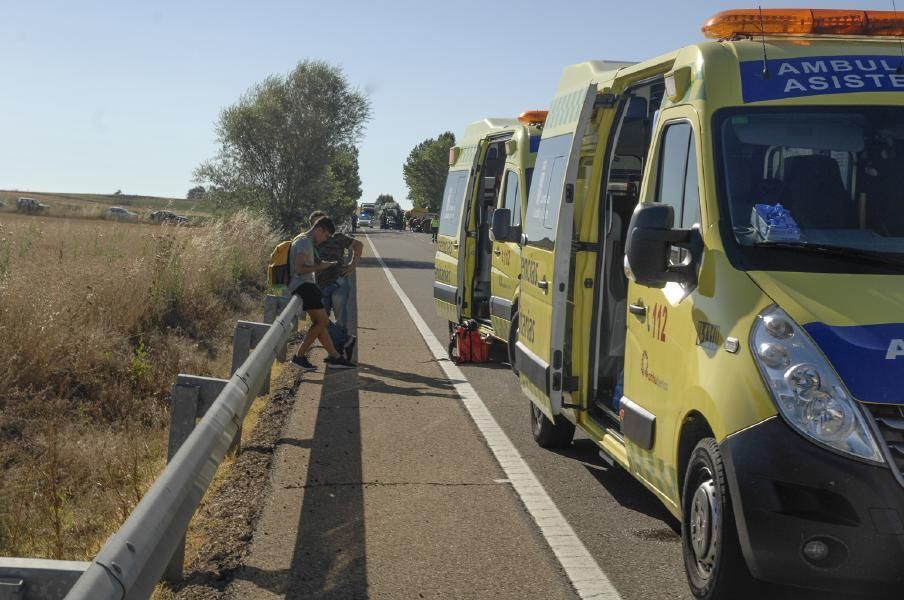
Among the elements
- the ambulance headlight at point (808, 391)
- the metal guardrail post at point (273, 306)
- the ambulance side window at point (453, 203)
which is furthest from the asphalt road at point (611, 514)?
the ambulance side window at point (453, 203)

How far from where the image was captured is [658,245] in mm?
5094

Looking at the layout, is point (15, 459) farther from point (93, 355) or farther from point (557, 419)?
point (557, 419)

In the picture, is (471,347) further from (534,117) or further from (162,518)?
(162,518)

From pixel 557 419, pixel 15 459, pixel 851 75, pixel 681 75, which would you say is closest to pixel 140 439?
pixel 15 459

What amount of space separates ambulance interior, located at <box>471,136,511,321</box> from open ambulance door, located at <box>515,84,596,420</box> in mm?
5055

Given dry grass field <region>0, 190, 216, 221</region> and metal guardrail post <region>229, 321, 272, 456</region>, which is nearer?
metal guardrail post <region>229, 321, 272, 456</region>

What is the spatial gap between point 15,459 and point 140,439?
0.93 m

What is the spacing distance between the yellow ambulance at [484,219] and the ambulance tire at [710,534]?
605 centimetres

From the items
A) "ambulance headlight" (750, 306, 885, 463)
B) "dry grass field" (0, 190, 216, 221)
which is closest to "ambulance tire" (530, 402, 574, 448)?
"ambulance headlight" (750, 306, 885, 463)

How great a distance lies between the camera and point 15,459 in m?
8.85

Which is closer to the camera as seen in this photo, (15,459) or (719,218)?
(719,218)

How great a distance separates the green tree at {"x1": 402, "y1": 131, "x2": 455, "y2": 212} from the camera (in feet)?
519

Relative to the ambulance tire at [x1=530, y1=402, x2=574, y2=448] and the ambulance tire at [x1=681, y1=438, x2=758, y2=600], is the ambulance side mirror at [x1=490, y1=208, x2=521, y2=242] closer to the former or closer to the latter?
the ambulance tire at [x1=530, y1=402, x2=574, y2=448]

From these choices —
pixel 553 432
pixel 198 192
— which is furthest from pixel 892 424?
pixel 198 192
